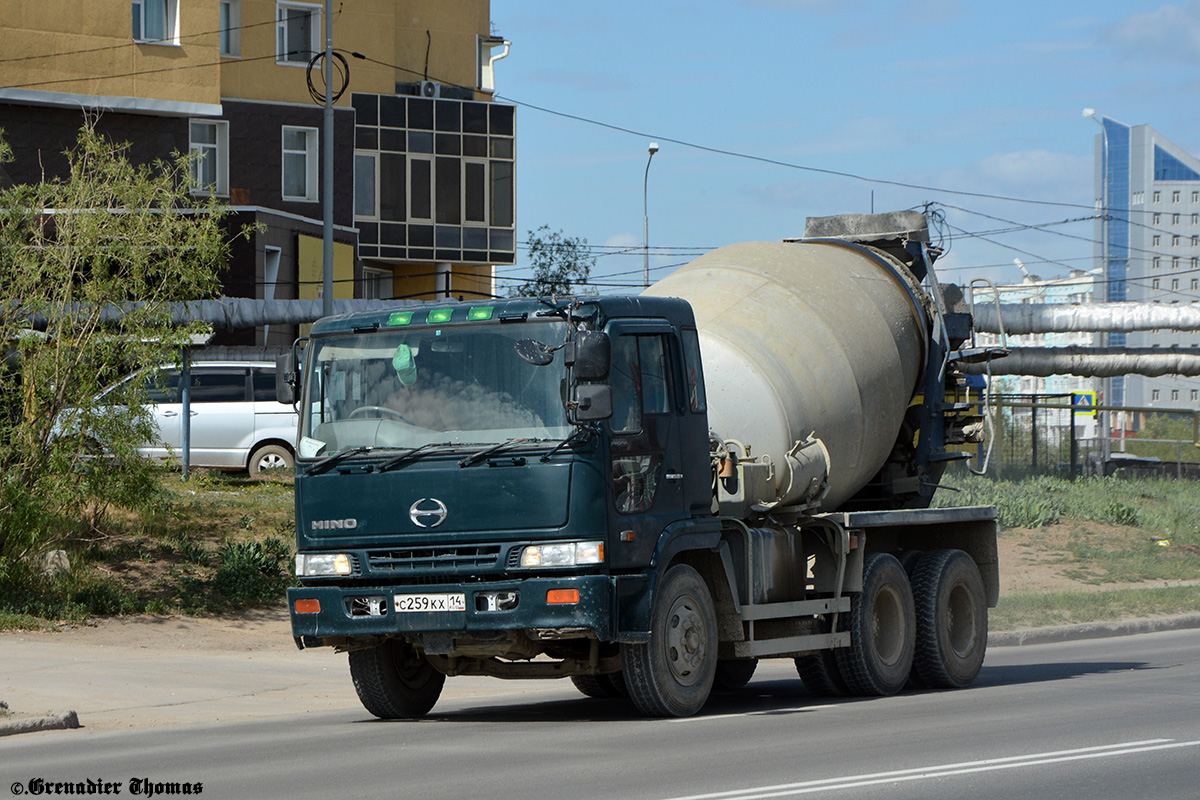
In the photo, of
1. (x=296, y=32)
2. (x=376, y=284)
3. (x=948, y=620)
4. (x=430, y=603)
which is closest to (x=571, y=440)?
(x=430, y=603)

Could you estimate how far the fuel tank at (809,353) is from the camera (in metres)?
12.2

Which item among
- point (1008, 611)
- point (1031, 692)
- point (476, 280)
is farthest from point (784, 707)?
point (476, 280)

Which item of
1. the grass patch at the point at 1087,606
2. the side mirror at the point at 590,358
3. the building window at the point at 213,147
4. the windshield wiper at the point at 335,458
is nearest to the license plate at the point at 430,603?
the windshield wiper at the point at 335,458

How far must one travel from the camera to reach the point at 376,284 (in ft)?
180

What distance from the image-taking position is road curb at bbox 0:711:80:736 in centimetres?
1084

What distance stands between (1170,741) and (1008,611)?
34.5ft

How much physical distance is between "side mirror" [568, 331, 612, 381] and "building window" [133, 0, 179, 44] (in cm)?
3372

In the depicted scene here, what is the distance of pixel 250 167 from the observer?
154 feet

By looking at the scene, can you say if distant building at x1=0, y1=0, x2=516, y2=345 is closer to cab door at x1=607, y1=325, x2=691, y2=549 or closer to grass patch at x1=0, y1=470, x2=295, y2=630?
grass patch at x1=0, y1=470, x2=295, y2=630

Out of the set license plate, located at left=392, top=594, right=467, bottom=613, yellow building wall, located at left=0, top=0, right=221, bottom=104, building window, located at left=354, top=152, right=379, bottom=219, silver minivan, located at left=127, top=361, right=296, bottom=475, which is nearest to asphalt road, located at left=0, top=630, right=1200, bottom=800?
license plate, located at left=392, top=594, right=467, bottom=613

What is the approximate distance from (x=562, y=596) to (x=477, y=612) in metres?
0.58

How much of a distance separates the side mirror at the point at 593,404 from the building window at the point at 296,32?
4079cm

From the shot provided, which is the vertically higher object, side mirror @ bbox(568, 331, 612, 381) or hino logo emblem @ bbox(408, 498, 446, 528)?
side mirror @ bbox(568, 331, 612, 381)

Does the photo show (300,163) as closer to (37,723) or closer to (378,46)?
(378,46)
